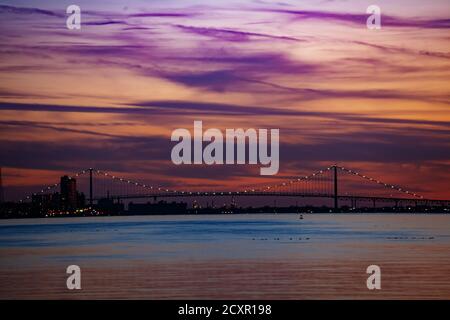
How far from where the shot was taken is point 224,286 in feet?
53.0

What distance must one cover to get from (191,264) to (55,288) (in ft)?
20.0

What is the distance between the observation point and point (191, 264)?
22.1 meters

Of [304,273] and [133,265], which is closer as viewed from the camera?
[304,273]

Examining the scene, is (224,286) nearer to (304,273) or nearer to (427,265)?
(304,273)

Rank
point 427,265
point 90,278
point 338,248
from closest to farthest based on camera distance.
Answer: point 90,278 → point 427,265 → point 338,248
